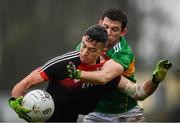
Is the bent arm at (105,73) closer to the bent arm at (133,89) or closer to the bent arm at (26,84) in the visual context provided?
the bent arm at (133,89)

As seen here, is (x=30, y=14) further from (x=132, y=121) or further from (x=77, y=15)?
(x=132, y=121)

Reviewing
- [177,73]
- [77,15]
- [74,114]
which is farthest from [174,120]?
[74,114]

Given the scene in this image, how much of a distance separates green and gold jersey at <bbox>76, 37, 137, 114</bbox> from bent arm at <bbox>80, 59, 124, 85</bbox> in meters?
0.10

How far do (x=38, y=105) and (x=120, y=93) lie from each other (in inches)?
41.8

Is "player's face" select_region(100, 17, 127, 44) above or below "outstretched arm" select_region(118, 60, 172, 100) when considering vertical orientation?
above

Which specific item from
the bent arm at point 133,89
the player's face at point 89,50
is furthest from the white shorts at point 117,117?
the player's face at point 89,50

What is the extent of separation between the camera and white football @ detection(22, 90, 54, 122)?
6.95m

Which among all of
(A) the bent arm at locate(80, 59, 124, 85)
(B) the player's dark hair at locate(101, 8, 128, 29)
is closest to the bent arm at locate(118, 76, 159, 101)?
(A) the bent arm at locate(80, 59, 124, 85)

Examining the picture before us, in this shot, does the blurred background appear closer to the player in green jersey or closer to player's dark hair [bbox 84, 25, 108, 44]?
the player in green jersey

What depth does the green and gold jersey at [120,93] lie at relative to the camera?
756 centimetres

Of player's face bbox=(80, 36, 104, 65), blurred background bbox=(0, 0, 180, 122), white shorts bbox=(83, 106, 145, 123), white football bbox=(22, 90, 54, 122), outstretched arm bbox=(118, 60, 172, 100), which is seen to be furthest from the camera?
blurred background bbox=(0, 0, 180, 122)

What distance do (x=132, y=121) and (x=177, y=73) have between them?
2.92 meters

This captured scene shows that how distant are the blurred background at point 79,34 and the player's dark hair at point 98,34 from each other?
11.7 ft

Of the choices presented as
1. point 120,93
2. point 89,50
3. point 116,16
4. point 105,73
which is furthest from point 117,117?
point 89,50
